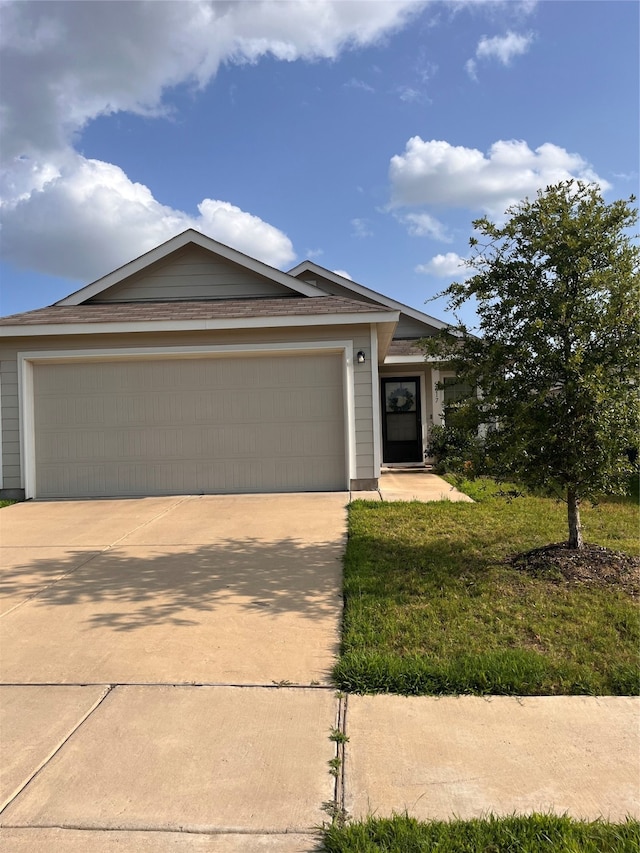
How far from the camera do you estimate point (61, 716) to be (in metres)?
3.04

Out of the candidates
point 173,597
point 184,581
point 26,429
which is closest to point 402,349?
point 26,429

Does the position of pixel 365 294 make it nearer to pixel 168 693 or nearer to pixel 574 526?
pixel 574 526

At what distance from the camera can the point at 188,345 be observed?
9.99m

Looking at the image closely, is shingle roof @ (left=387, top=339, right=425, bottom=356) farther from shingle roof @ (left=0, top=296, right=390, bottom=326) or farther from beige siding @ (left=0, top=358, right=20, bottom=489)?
beige siding @ (left=0, top=358, right=20, bottom=489)

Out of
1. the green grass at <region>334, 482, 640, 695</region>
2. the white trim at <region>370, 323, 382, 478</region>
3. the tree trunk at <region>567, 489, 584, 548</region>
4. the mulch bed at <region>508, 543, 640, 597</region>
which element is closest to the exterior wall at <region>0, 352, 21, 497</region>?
the white trim at <region>370, 323, 382, 478</region>

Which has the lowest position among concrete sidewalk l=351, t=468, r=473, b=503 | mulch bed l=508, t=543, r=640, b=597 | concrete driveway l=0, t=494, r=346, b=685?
concrete driveway l=0, t=494, r=346, b=685

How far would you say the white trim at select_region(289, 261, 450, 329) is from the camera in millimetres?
14227

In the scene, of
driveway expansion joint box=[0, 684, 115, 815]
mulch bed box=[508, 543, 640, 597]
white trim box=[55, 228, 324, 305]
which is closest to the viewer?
driveway expansion joint box=[0, 684, 115, 815]

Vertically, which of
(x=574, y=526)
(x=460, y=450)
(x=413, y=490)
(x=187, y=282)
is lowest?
(x=413, y=490)

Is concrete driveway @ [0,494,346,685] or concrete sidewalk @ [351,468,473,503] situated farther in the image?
concrete sidewalk @ [351,468,473,503]

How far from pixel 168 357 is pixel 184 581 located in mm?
5689

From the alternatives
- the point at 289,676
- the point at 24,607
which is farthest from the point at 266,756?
the point at 24,607

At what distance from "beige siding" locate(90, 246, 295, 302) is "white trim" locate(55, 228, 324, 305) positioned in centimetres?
21

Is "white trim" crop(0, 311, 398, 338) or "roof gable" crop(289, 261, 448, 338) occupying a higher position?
"roof gable" crop(289, 261, 448, 338)
